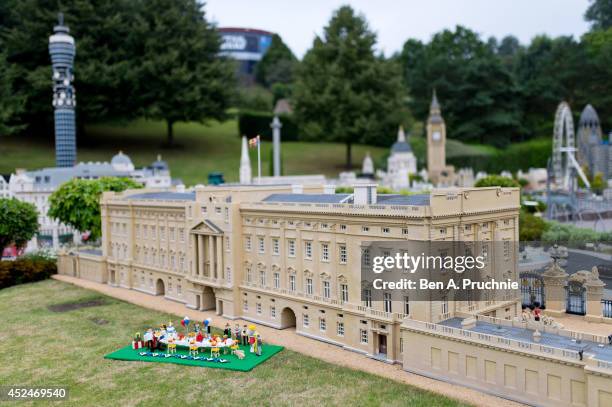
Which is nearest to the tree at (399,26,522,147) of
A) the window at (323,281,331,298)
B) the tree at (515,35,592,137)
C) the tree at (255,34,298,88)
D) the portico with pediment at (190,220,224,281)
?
the tree at (515,35,592,137)

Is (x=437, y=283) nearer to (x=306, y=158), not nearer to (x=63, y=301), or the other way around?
(x=63, y=301)

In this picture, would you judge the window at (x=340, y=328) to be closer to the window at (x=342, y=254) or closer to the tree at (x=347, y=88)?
the window at (x=342, y=254)

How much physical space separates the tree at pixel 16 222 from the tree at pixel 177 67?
126ft

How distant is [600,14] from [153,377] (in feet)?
497

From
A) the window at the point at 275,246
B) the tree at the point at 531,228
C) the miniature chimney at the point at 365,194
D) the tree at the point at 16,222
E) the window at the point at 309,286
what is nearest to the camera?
the miniature chimney at the point at 365,194

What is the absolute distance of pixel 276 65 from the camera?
170m


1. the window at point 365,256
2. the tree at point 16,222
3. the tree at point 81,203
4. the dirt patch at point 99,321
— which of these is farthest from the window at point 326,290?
the tree at point 16,222

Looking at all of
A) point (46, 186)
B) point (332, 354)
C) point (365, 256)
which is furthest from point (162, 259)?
point (46, 186)

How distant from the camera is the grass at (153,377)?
29016 mm

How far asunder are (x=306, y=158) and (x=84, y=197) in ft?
185

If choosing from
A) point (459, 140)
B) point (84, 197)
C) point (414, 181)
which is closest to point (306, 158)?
point (414, 181)

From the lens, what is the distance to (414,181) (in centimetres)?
9600

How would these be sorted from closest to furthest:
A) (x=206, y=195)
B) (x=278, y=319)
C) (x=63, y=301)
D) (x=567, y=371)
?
(x=567, y=371) → (x=278, y=319) → (x=206, y=195) → (x=63, y=301)

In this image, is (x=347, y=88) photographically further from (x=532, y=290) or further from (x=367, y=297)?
(x=367, y=297)
